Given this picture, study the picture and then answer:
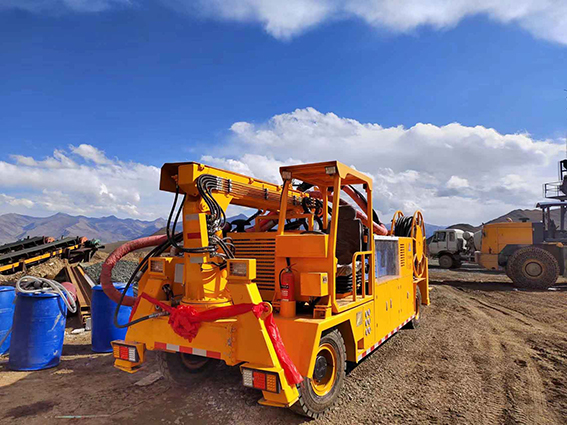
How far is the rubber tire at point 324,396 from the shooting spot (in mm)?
3873

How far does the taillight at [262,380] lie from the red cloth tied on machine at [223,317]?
153 millimetres

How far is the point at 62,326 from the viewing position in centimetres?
604

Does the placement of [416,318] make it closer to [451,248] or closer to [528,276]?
[528,276]

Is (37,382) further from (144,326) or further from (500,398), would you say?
→ (500,398)

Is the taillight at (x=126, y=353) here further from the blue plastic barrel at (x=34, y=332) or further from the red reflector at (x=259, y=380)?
the blue plastic barrel at (x=34, y=332)

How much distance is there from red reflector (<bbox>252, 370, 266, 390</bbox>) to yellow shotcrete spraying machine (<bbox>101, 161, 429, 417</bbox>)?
1cm

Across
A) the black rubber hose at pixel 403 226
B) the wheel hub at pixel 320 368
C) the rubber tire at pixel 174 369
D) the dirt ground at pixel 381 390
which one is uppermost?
the black rubber hose at pixel 403 226

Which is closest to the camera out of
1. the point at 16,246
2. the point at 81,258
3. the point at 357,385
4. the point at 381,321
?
the point at 357,385

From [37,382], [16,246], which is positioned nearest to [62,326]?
[37,382]

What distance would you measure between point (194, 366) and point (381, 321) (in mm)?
2759

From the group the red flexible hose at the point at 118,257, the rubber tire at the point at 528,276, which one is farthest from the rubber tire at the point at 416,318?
the rubber tire at the point at 528,276

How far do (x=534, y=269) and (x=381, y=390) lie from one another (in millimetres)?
12850

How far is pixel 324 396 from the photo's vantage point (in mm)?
4164

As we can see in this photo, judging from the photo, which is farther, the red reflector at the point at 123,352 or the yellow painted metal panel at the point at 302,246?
the red reflector at the point at 123,352
